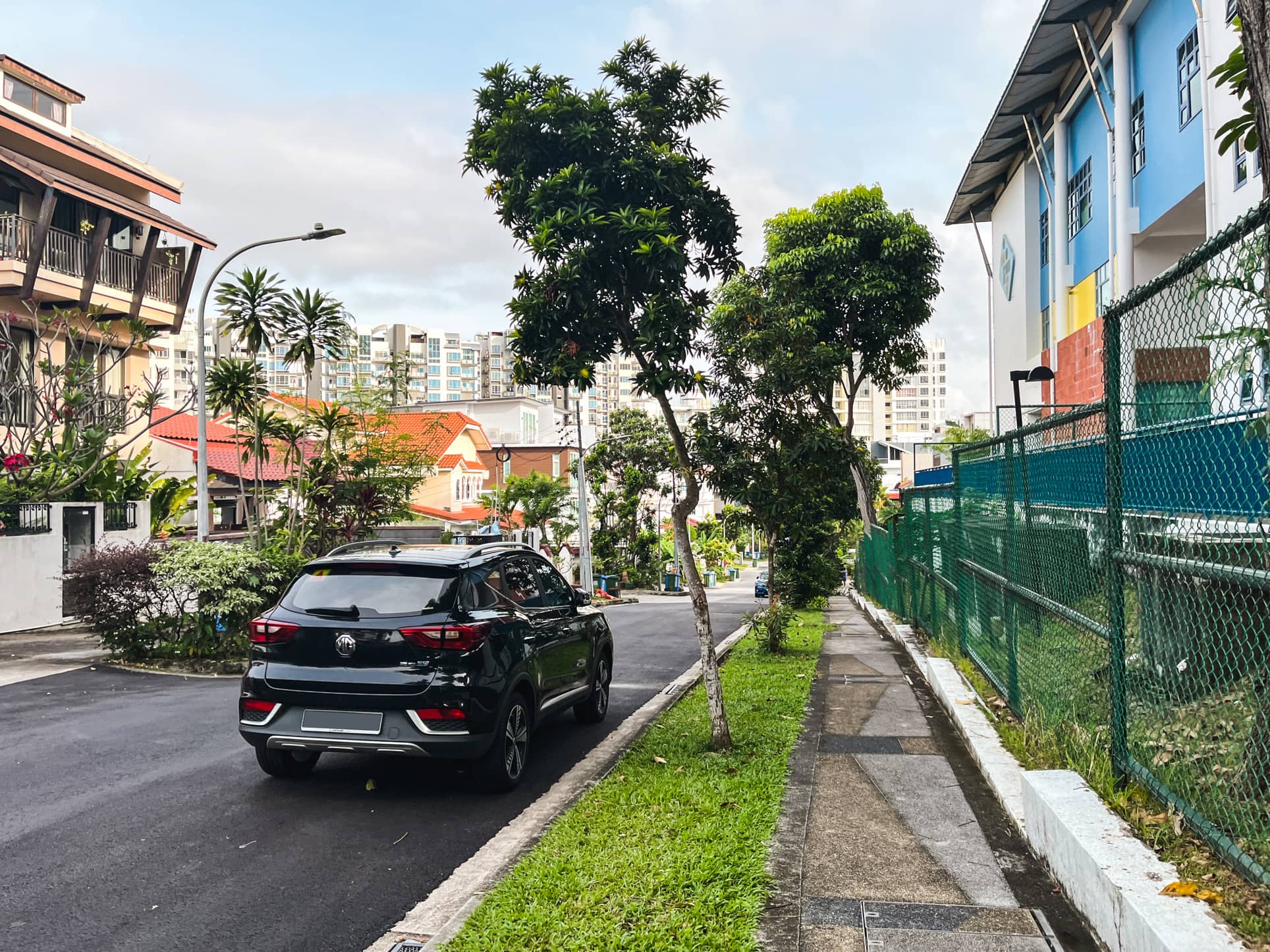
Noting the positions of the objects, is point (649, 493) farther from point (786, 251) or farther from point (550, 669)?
point (550, 669)

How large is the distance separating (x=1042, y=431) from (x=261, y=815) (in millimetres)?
5505

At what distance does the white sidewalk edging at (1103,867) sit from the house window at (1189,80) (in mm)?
16014

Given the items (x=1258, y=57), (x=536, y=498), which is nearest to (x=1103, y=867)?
(x=1258, y=57)

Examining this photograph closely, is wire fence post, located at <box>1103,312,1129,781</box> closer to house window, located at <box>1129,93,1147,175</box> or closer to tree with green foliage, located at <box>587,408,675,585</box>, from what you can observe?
house window, located at <box>1129,93,1147,175</box>

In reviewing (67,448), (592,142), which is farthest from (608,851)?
(67,448)

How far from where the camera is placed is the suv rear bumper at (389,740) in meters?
6.03

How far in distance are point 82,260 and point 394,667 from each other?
21620mm

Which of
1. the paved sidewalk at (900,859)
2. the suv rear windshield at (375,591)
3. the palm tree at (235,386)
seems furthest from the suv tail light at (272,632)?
the palm tree at (235,386)

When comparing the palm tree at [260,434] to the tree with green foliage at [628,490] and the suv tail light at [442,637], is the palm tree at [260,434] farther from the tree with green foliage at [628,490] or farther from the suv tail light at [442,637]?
the tree with green foliage at [628,490]

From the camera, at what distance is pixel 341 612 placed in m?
6.32

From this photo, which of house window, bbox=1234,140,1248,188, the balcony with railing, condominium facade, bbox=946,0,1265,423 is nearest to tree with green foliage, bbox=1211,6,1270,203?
condominium facade, bbox=946,0,1265,423

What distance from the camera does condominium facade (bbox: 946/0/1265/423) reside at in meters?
16.8

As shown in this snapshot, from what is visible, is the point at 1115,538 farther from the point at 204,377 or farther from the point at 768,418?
the point at 204,377

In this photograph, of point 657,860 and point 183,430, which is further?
point 183,430
